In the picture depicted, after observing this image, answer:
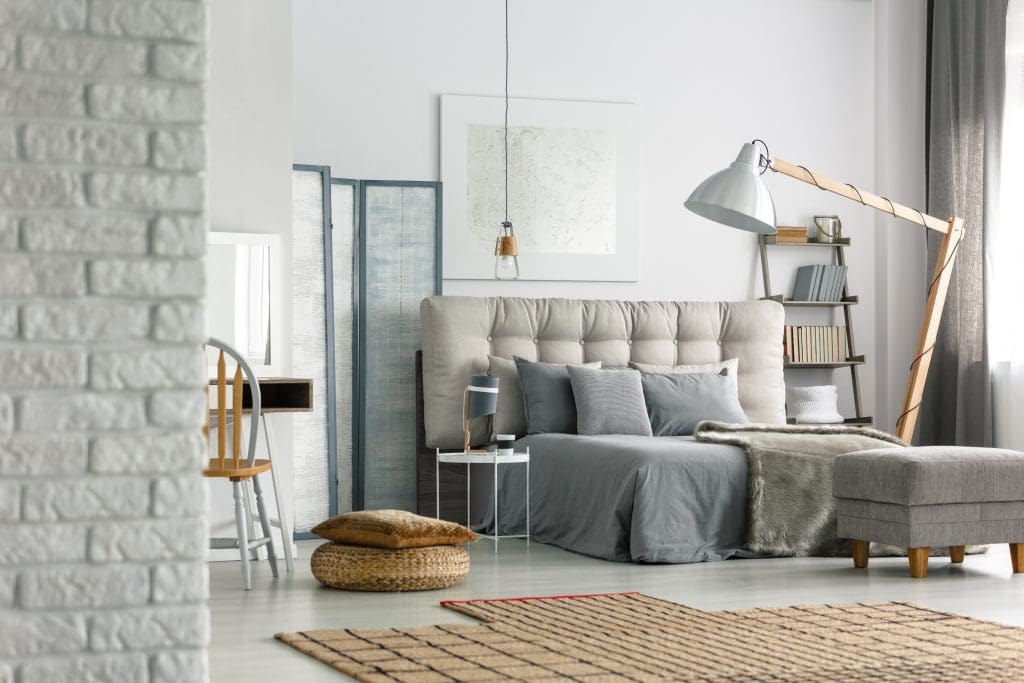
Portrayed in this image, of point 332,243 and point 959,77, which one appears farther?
point 959,77

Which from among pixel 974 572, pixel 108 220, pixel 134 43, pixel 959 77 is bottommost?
pixel 974 572

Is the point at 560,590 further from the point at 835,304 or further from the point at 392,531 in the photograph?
the point at 835,304

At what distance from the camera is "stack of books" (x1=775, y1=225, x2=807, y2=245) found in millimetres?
7004

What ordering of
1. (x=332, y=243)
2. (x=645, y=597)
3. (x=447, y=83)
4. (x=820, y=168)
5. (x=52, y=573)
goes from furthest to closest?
(x=820, y=168), (x=447, y=83), (x=332, y=243), (x=645, y=597), (x=52, y=573)

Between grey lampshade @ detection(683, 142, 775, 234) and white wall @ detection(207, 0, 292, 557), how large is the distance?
168cm

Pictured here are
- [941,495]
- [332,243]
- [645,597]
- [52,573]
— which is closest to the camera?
[52,573]

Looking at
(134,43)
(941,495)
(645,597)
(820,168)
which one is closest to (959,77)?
(820,168)

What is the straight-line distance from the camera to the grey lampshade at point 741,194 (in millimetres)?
4941

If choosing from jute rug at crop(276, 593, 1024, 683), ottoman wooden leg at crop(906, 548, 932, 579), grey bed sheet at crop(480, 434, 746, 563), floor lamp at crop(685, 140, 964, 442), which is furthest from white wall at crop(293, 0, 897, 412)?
jute rug at crop(276, 593, 1024, 683)

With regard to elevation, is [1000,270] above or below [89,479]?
above

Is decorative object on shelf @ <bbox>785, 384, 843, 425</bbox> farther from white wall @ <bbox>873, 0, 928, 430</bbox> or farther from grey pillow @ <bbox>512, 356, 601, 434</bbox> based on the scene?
grey pillow @ <bbox>512, 356, 601, 434</bbox>

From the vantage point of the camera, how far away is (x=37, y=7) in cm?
195

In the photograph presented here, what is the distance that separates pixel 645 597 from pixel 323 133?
3.36m

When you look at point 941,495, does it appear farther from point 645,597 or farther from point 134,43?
point 134,43
